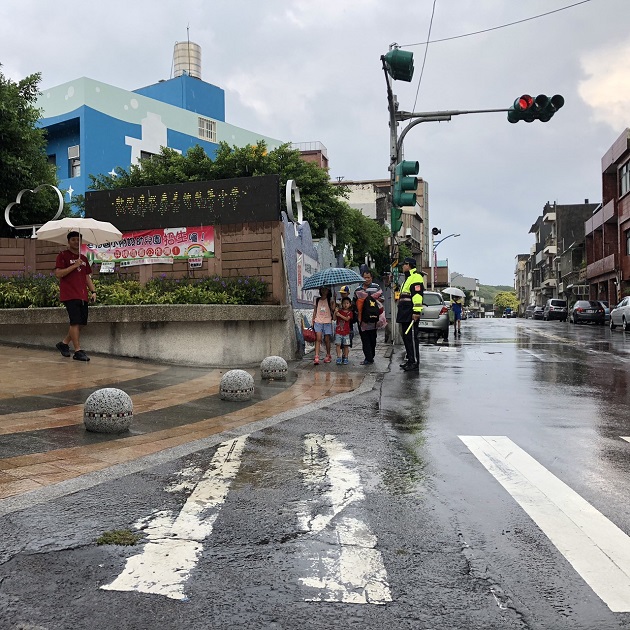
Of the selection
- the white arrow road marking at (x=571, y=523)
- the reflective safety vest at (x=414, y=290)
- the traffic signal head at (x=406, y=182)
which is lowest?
the white arrow road marking at (x=571, y=523)

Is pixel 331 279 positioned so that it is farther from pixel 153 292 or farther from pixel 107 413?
pixel 107 413

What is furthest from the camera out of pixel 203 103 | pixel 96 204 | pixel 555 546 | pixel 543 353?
pixel 203 103

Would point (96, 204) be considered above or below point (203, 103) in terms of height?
below

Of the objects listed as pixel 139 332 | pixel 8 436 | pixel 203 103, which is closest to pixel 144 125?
pixel 203 103

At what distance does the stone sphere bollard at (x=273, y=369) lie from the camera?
32.2 ft

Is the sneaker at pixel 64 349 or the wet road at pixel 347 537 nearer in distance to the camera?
the wet road at pixel 347 537

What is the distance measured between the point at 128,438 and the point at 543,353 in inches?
451

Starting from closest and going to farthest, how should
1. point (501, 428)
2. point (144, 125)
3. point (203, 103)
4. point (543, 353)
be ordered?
point (501, 428) < point (543, 353) < point (144, 125) < point (203, 103)

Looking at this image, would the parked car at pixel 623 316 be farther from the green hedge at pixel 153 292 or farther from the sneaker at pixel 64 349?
the sneaker at pixel 64 349

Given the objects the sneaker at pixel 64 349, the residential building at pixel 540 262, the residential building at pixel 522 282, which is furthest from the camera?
the residential building at pixel 522 282

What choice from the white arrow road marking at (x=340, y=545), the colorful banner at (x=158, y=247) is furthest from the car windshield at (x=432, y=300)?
the white arrow road marking at (x=340, y=545)

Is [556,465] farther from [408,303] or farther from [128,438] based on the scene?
[408,303]

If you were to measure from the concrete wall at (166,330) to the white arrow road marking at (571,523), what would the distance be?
22.9ft

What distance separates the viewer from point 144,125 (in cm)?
3812
